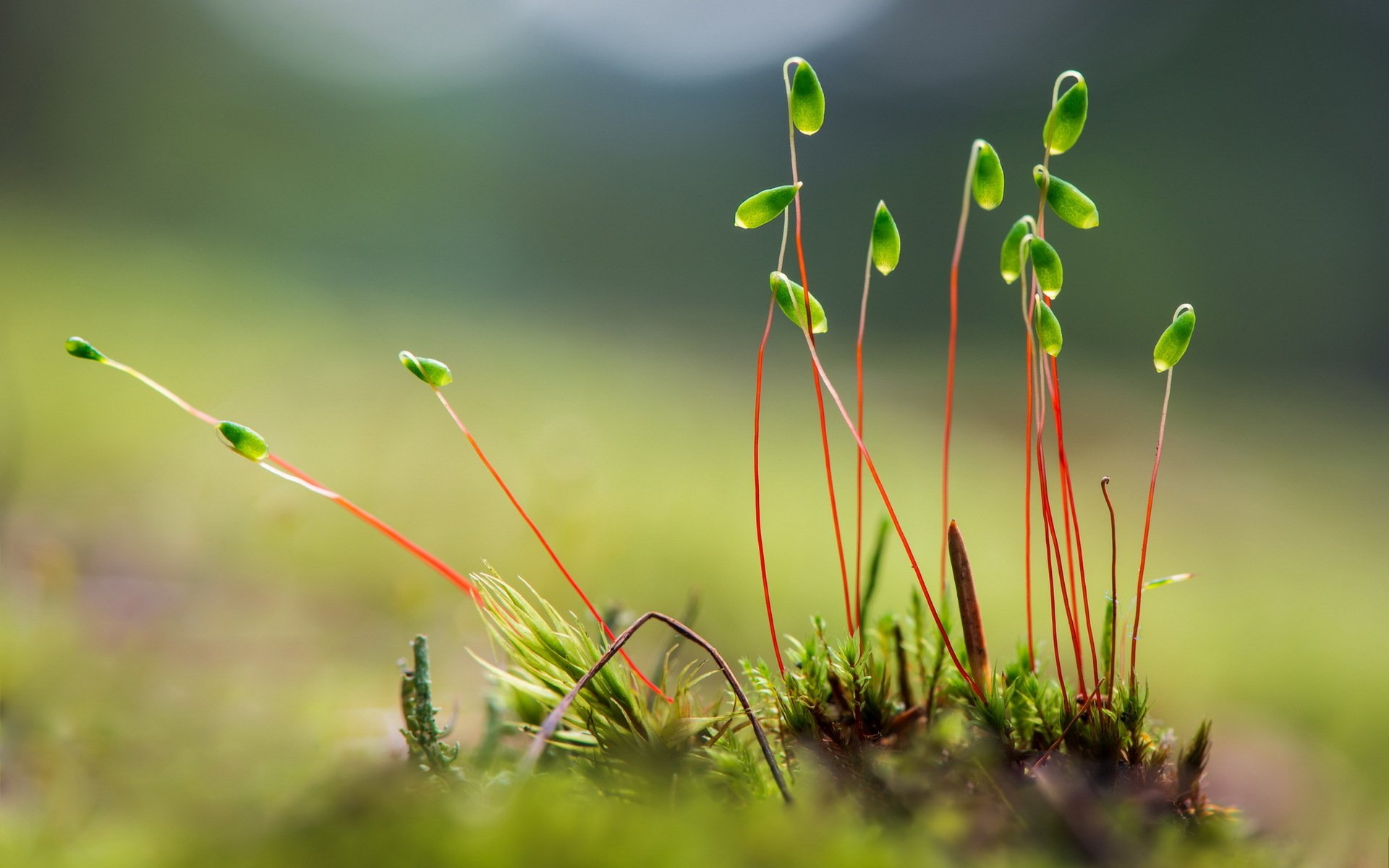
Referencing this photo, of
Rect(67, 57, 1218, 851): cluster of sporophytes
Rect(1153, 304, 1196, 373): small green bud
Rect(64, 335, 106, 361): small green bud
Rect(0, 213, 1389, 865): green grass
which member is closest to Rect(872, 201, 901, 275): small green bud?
Rect(67, 57, 1218, 851): cluster of sporophytes

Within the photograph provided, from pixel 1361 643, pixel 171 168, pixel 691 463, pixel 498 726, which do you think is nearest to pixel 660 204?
pixel 171 168

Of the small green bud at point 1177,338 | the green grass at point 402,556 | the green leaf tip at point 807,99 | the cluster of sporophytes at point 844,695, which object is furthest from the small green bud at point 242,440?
the small green bud at point 1177,338

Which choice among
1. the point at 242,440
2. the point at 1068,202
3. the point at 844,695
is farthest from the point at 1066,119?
the point at 242,440

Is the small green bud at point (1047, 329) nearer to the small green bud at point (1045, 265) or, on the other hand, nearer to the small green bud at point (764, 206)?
the small green bud at point (1045, 265)

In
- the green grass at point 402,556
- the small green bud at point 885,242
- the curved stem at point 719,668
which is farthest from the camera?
the green grass at point 402,556

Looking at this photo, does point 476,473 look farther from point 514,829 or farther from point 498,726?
point 514,829

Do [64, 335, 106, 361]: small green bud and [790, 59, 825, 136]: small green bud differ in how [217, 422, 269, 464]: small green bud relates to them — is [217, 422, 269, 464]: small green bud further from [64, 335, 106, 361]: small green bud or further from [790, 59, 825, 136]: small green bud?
[790, 59, 825, 136]: small green bud
